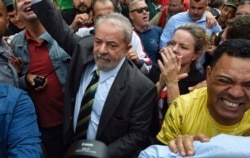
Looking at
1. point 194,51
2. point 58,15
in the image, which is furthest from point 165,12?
point 58,15

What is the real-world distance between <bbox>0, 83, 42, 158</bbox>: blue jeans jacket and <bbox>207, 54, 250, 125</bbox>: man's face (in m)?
0.80

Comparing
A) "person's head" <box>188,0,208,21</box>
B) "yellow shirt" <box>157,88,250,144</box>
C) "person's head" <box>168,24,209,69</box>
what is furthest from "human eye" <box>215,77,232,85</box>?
"person's head" <box>188,0,208,21</box>

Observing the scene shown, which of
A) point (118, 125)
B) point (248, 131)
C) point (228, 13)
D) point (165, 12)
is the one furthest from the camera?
point (165, 12)

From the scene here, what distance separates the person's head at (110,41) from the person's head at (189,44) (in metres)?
0.51

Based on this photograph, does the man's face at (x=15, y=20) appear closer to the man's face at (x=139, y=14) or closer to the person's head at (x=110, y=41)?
the man's face at (x=139, y=14)

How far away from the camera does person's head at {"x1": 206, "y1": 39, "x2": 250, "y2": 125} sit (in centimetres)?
156

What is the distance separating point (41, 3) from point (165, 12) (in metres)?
3.11

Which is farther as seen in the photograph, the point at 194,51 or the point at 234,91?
the point at 194,51

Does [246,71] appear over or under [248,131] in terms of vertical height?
over

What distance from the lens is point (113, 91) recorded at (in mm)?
2291

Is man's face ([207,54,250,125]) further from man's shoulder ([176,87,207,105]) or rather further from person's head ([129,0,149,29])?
person's head ([129,0,149,29])

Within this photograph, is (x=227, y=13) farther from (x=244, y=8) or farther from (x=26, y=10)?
(x=26, y=10)

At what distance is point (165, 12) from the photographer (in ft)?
17.3

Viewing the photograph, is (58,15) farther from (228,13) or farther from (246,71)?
(228,13)
